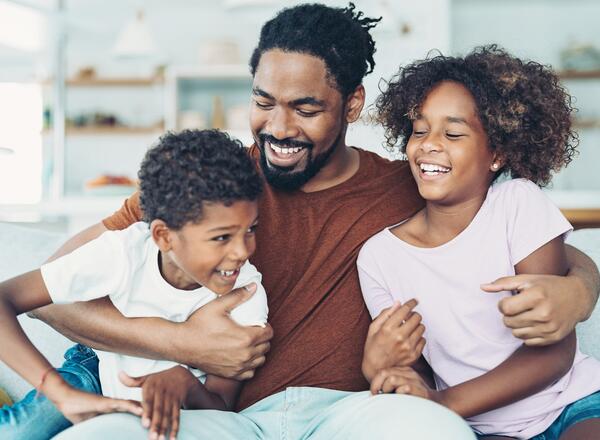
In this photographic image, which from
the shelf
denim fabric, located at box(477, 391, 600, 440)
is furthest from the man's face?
the shelf

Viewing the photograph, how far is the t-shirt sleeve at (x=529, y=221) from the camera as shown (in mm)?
1422

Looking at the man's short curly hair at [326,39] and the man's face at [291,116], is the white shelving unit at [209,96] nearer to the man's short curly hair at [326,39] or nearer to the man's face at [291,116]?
the man's short curly hair at [326,39]

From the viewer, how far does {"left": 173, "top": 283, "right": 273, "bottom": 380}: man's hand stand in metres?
1.41

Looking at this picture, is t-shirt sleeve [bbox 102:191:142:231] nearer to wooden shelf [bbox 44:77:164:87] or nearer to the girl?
the girl

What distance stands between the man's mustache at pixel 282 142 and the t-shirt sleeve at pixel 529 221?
0.42 meters

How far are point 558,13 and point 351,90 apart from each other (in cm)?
513

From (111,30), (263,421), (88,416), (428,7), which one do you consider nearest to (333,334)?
(263,421)

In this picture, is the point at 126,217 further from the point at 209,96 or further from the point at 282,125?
the point at 209,96

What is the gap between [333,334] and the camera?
1.54 metres

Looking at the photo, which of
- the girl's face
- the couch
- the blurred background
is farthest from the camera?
the blurred background

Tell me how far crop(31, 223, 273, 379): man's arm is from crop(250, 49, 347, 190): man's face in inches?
12.1

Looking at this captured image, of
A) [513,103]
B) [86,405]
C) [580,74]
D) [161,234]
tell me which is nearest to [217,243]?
[161,234]

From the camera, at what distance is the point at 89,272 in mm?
1392

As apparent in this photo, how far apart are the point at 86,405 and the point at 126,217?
453mm
